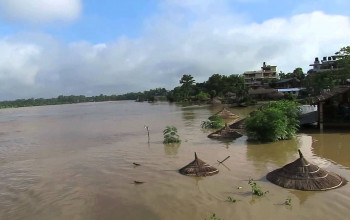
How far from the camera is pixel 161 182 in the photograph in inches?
496

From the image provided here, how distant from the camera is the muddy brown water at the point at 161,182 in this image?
31.2 feet

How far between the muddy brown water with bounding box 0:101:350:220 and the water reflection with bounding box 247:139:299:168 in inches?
1.5

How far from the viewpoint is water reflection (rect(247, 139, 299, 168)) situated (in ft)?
47.5

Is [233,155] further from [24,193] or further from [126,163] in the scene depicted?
[24,193]

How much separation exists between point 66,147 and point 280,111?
13278mm

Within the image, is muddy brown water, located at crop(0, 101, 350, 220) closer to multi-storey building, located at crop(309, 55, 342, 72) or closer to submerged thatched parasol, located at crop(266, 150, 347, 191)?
submerged thatched parasol, located at crop(266, 150, 347, 191)

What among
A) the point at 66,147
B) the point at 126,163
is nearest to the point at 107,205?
the point at 126,163

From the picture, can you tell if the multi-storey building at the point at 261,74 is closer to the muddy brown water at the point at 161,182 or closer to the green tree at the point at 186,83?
the green tree at the point at 186,83

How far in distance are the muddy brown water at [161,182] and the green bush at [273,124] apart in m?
0.51

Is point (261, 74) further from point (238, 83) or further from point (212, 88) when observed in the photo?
point (238, 83)

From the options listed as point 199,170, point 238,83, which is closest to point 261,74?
point 238,83

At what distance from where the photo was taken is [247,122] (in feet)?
63.6

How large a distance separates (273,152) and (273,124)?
2209mm

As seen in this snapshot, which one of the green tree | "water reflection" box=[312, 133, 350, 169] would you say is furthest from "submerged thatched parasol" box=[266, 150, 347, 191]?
the green tree
